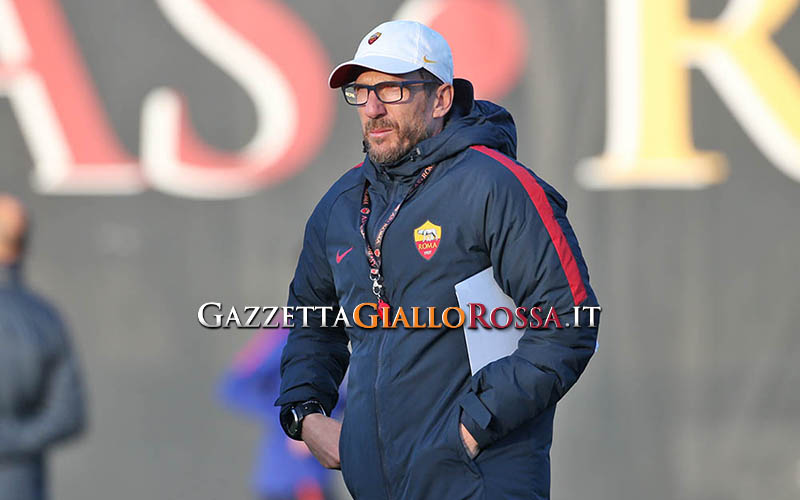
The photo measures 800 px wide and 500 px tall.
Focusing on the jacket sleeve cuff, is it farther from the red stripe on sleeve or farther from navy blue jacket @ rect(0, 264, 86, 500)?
navy blue jacket @ rect(0, 264, 86, 500)

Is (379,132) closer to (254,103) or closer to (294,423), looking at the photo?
(294,423)


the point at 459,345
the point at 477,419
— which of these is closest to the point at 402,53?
the point at 459,345

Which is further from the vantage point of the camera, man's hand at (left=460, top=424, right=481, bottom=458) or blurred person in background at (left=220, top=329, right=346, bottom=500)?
blurred person in background at (left=220, top=329, right=346, bottom=500)

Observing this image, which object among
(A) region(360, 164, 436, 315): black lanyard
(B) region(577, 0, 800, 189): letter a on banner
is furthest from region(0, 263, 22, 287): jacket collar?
(B) region(577, 0, 800, 189): letter a on banner

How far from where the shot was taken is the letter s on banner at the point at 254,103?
627 centimetres

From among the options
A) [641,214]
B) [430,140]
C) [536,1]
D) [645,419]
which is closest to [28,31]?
[536,1]

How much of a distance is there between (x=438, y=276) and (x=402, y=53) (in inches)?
20.6

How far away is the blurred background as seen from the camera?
6203mm

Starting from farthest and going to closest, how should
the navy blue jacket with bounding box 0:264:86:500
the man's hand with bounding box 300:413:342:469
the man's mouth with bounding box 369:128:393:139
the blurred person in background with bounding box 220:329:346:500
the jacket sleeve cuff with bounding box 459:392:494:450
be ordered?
1. the blurred person in background with bounding box 220:329:346:500
2. the navy blue jacket with bounding box 0:264:86:500
3. the man's hand with bounding box 300:413:342:469
4. the man's mouth with bounding box 369:128:393:139
5. the jacket sleeve cuff with bounding box 459:392:494:450

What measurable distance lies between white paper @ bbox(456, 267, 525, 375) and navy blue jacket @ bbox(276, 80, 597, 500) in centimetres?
2

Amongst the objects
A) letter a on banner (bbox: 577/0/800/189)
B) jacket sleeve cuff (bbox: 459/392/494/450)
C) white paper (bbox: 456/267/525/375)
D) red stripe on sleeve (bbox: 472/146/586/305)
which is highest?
letter a on banner (bbox: 577/0/800/189)

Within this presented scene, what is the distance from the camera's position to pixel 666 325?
20.5 ft

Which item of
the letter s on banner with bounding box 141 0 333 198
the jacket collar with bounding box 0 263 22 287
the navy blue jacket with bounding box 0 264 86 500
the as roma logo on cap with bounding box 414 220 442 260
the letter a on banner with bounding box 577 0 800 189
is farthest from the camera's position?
the letter s on banner with bounding box 141 0 333 198

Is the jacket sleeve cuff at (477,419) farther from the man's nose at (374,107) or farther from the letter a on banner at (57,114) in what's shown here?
the letter a on banner at (57,114)
